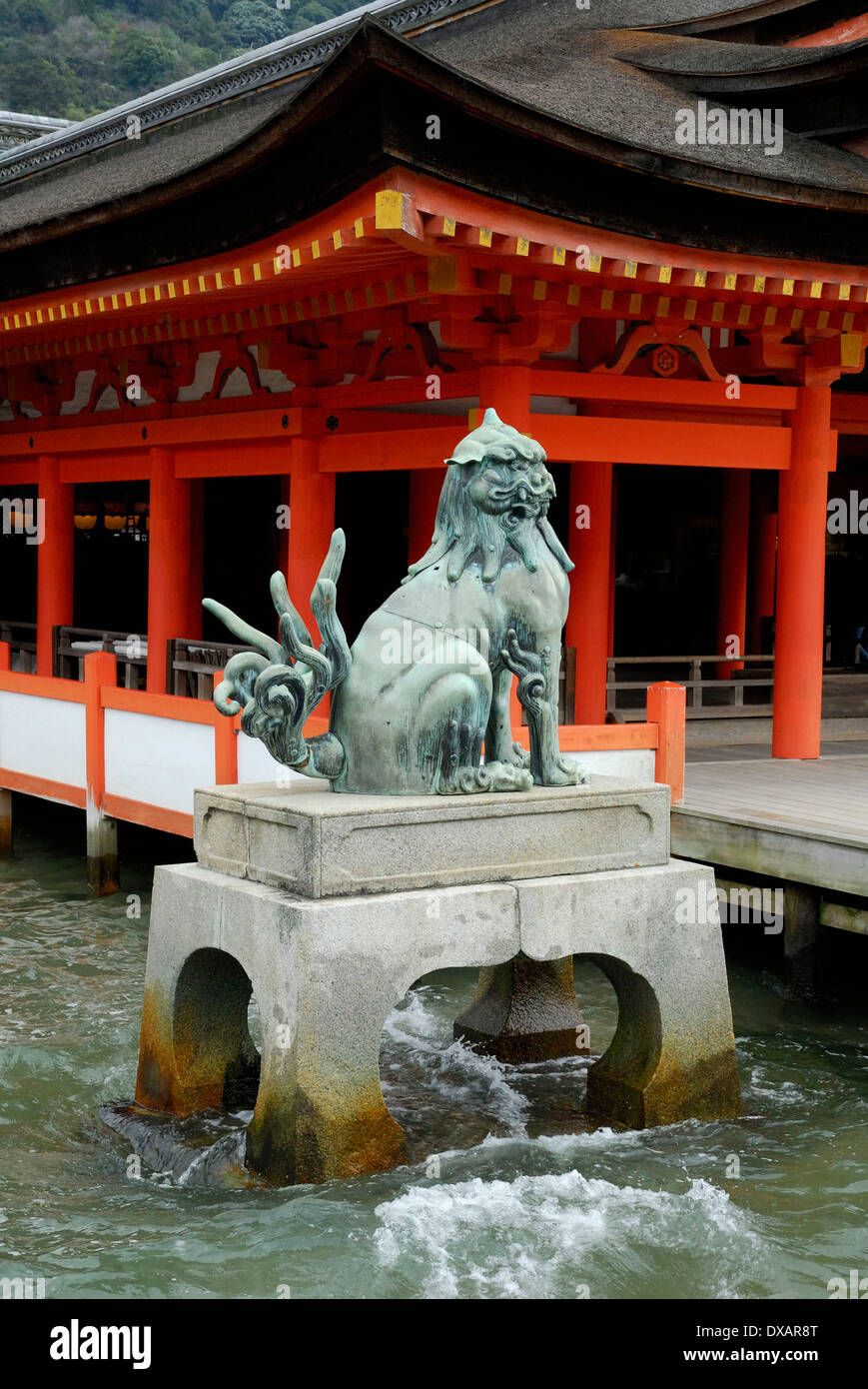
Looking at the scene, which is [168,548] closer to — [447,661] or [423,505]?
[423,505]

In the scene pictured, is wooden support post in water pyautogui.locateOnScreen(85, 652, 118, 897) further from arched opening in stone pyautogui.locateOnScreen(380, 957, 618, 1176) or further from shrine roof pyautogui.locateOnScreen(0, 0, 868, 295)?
arched opening in stone pyautogui.locateOnScreen(380, 957, 618, 1176)

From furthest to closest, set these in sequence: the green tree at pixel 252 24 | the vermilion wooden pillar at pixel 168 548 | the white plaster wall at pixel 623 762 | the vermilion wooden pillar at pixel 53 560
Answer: the green tree at pixel 252 24 < the vermilion wooden pillar at pixel 53 560 < the vermilion wooden pillar at pixel 168 548 < the white plaster wall at pixel 623 762

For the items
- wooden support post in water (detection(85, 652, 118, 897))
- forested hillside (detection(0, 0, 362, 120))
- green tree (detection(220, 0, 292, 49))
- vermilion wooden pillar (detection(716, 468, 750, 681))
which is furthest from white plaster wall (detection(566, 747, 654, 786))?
green tree (detection(220, 0, 292, 49))

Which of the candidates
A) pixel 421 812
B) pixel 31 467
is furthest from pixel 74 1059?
pixel 31 467

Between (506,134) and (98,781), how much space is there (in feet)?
18.3

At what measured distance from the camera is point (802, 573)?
10820 millimetres

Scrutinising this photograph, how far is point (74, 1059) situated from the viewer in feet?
24.5

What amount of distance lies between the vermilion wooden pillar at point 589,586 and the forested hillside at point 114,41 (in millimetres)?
43478

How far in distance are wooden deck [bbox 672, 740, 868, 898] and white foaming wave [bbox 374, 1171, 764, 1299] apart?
8.65ft

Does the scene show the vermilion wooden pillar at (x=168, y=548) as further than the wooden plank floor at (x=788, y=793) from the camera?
Yes

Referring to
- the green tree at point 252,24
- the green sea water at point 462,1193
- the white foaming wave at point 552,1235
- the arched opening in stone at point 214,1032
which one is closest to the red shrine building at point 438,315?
the green sea water at point 462,1193

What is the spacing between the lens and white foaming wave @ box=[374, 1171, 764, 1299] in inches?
199

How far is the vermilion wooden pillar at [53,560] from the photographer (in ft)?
49.2

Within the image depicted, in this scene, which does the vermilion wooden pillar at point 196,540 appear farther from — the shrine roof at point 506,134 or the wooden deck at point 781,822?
the wooden deck at point 781,822
